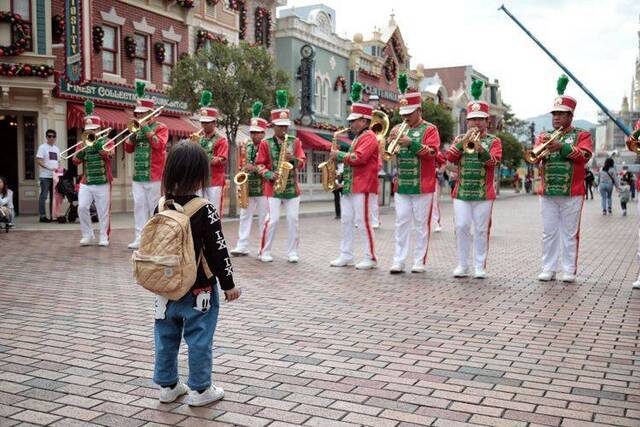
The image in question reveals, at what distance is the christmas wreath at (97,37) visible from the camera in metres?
20.3

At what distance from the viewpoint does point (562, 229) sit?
810 centimetres

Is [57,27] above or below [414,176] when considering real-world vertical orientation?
above

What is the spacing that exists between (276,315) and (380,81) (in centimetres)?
3547

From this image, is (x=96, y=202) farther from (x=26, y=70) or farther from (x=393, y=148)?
(x=26, y=70)

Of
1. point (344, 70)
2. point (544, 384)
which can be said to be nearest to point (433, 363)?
point (544, 384)

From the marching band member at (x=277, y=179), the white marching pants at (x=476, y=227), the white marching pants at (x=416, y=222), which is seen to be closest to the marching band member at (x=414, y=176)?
the white marching pants at (x=416, y=222)

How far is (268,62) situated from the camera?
60.5 ft

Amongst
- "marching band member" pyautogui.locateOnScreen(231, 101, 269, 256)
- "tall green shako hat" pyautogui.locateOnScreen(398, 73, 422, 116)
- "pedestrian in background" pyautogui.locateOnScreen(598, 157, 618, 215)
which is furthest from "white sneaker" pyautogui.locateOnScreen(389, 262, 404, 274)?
"pedestrian in background" pyautogui.locateOnScreen(598, 157, 618, 215)

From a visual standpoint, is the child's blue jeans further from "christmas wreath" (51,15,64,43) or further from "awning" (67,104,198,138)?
"christmas wreath" (51,15,64,43)

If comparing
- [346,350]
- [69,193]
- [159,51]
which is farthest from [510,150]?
[346,350]

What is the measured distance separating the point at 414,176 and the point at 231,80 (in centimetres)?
1044

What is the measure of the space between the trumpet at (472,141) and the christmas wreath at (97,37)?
15.3 meters

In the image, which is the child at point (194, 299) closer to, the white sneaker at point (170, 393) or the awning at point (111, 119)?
the white sneaker at point (170, 393)

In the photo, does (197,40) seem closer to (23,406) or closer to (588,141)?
(588,141)
